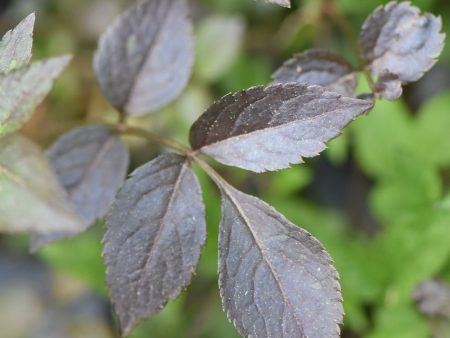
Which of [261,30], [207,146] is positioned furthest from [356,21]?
[207,146]

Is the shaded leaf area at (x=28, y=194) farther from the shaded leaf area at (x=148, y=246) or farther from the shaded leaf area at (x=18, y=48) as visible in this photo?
the shaded leaf area at (x=148, y=246)

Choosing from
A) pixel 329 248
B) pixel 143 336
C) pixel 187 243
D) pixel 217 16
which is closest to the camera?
pixel 187 243

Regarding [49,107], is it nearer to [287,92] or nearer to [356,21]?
[356,21]

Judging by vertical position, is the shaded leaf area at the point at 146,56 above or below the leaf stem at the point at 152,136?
above

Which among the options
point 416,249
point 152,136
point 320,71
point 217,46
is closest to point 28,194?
point 152,136

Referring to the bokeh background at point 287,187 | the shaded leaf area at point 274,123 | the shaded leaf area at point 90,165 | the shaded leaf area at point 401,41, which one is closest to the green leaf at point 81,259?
the bokeh background at point 287,187
